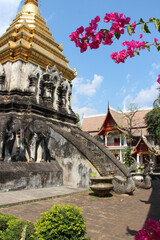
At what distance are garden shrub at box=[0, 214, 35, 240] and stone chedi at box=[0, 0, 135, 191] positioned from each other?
13.5ft

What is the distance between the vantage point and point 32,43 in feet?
40.4

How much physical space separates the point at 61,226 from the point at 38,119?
8.13 meters

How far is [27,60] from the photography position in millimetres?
11891

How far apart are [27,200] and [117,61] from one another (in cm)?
466

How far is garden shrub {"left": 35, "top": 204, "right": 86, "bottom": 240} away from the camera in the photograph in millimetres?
2836

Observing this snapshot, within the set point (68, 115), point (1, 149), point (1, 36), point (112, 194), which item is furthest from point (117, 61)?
point (1, 36)

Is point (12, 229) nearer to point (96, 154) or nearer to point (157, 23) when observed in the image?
point (157, 23)

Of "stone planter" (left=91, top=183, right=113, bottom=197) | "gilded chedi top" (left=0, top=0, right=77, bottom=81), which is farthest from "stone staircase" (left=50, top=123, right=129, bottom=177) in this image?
"gilded chedi top" (left=0, top=0, right=77, bottom=81)

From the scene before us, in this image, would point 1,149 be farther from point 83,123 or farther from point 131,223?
point 83,123

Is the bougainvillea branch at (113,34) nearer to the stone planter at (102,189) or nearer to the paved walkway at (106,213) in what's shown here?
the paved walkway at (106,213)

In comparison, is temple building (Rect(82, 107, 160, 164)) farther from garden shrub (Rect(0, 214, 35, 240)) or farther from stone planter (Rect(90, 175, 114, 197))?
garden shrub (Rect(0, 214, 35, 240))

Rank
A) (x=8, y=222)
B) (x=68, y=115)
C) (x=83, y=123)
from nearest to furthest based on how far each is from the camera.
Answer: (x=8, y=222) → (x=68, y=115) → (x=83, y=123)

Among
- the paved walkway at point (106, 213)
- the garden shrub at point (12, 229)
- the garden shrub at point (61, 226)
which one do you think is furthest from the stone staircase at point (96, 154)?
the garden shrub at point (12, 229)

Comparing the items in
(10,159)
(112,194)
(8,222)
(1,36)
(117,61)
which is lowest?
(112,194)
